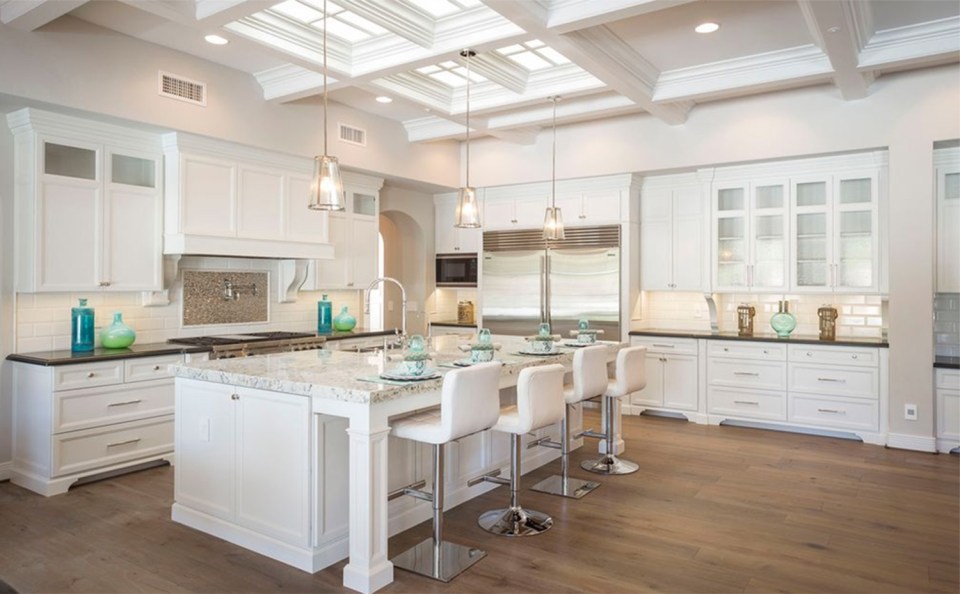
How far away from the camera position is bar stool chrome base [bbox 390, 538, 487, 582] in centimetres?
307

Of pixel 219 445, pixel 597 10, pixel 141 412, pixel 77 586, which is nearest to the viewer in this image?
pixel 77 586

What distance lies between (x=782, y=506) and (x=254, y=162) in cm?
502

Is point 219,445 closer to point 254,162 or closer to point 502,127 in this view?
point 254,162

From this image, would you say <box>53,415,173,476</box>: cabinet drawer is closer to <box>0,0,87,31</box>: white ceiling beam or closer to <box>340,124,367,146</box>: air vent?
<box>0,0,87,31</box>: white ceiling beam

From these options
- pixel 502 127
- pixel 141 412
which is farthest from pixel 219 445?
pixel 502 127

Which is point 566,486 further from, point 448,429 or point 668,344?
point 668,344

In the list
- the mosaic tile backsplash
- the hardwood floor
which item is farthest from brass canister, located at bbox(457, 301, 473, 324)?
the hardwood floor

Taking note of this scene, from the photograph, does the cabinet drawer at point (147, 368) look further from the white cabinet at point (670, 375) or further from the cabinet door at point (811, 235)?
the cabinet door at point (811, 235)

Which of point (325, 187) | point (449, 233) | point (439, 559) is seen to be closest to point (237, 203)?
point (325, 187)

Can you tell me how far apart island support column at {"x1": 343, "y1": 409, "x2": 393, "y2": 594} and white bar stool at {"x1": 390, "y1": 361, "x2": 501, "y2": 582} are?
0.23m

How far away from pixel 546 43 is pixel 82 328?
12.8 feet

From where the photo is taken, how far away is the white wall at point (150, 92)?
4.29m

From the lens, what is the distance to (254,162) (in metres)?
5.76

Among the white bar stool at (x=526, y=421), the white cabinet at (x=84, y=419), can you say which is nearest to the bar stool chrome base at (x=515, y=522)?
the white bar stool at (x=526, y=421)
